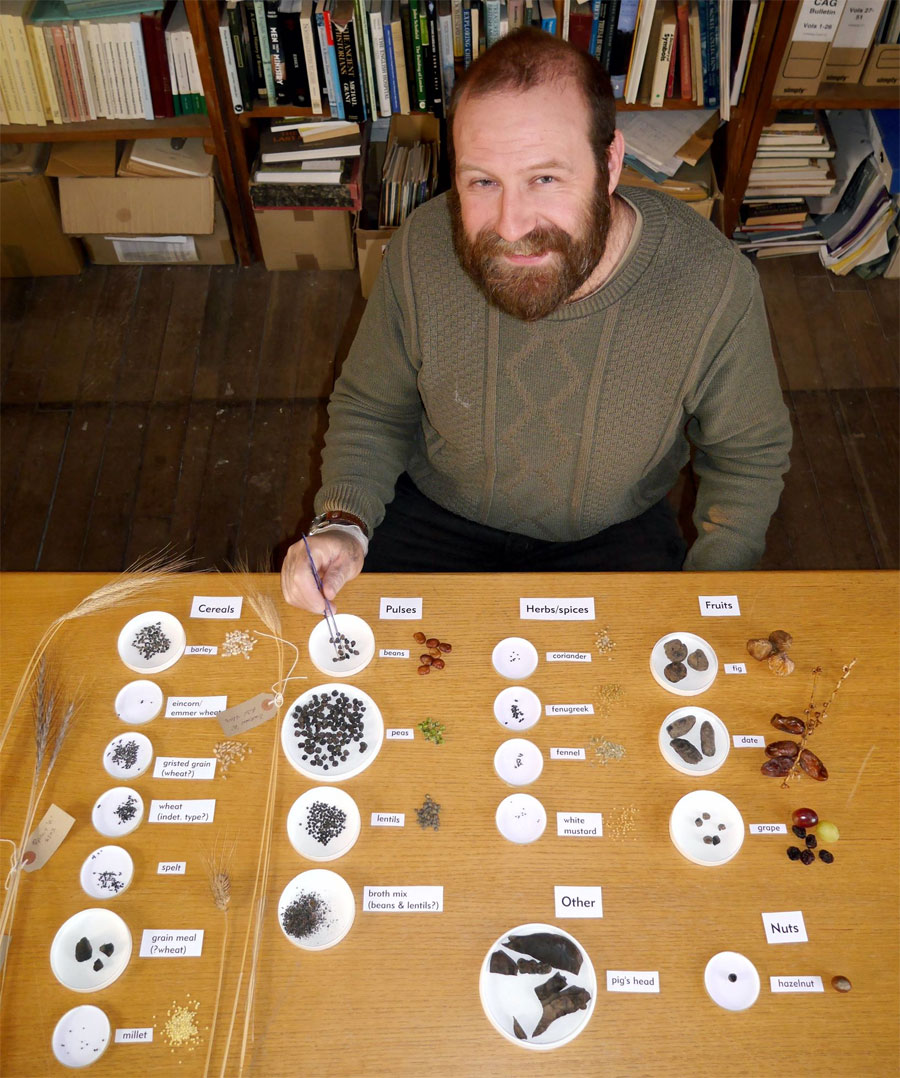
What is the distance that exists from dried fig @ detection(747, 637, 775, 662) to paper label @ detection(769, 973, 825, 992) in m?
0.42

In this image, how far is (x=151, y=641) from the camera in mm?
1347

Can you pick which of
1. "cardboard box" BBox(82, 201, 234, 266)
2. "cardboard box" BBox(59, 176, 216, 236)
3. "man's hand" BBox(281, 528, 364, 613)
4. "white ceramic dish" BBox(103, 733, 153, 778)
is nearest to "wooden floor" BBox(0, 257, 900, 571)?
"cardboard box" BBox(82, 201, 234, 266)

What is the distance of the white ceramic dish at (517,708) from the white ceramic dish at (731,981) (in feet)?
1.21

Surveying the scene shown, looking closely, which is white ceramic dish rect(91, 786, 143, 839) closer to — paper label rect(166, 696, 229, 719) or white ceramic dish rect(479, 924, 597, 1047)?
paper label rect(166, 696, 229, 719)

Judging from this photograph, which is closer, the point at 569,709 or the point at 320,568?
the point at 569,709

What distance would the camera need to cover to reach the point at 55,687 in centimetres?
131

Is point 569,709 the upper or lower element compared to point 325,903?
upper

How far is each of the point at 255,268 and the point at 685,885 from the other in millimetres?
2655

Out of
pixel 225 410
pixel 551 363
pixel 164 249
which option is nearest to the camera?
pixel 551 363

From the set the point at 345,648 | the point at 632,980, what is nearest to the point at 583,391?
the point at 345,648

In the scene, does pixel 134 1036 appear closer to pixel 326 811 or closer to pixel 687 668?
pixel 326 811

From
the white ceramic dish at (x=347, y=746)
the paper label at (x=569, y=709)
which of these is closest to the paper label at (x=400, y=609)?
the white ceramic dish at (x=347, y=746)

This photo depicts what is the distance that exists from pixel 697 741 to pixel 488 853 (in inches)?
12.9

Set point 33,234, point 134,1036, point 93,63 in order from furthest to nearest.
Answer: point 33,234 < point 93,63 < point 134,1036
